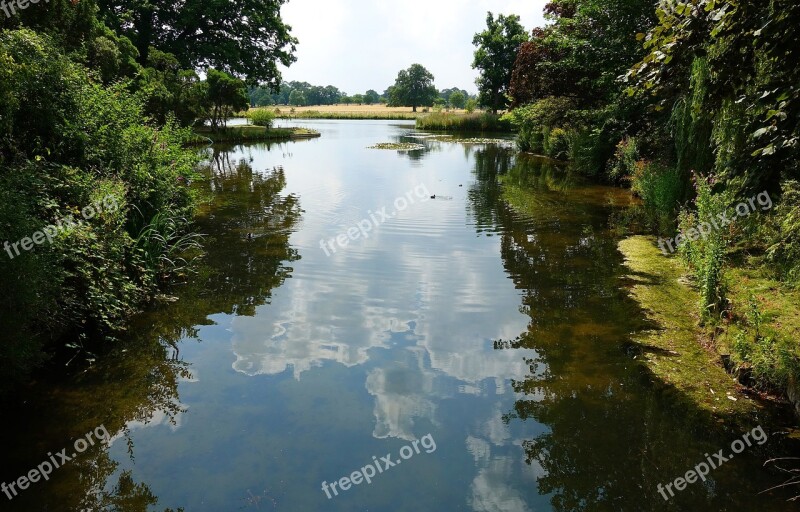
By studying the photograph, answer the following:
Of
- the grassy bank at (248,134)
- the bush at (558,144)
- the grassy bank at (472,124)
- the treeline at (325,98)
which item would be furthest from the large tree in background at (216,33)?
the treeline at (325,98)

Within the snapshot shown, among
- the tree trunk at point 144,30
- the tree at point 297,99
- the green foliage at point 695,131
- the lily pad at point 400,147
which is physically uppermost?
the tree trunk at point 144,30

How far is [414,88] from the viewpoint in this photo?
114188 millimetres

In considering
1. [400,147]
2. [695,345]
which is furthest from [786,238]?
[400,147]

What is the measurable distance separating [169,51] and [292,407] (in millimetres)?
36723

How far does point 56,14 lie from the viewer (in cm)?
979

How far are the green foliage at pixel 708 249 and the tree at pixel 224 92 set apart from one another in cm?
3285

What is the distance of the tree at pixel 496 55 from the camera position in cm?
5575

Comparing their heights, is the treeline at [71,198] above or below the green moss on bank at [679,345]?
above

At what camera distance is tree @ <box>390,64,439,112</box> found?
114 meters

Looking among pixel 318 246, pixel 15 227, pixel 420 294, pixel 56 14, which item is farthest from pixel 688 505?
pixel 56 14

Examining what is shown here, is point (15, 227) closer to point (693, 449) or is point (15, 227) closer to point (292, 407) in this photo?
point (292, 407)

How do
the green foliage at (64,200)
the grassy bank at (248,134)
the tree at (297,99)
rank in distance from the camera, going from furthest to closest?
1. the tree at (297,99)
2. the grassy bank at (248,134)
3. the green foliage at (64,200)

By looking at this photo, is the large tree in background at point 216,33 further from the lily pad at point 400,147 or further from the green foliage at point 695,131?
the green foliage at point 695,131

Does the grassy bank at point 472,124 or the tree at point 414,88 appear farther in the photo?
the tree at point 414,88
